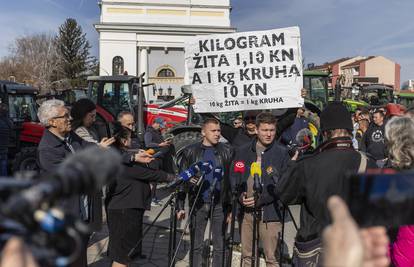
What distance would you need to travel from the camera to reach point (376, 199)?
3.73ft

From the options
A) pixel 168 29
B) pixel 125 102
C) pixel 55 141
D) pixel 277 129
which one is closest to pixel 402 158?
pixel 55 141

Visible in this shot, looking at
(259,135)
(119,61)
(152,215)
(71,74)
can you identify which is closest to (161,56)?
(119,61)

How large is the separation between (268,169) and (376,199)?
320cm

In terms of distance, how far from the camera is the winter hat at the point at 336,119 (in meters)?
3.12

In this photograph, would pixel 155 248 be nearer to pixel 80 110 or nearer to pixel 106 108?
pixel 80 110

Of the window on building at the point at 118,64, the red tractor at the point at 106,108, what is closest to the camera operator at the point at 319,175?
the red tractor at the point at 106,108

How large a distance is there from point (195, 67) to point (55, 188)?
204 inches

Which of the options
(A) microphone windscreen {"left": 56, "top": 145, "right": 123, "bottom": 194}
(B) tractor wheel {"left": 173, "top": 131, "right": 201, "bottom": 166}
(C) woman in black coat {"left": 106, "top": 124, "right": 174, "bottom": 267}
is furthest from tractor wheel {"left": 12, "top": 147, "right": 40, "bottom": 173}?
(A) microphone windscreen {"left": 56, "top": 145, "right": 123, "bottom": 194}

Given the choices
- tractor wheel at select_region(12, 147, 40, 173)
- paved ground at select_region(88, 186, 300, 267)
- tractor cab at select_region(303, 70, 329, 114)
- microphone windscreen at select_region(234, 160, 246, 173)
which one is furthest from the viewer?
tractor cab at select_region(303, 70, 329, 114)

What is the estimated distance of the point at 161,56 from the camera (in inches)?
1469

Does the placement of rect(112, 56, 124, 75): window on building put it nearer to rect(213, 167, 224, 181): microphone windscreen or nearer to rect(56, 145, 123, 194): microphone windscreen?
rect(213, 167, 224, 181): microphone windscreen

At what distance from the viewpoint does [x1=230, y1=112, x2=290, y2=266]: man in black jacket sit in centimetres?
430

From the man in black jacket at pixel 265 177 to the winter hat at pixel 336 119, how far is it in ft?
3.78

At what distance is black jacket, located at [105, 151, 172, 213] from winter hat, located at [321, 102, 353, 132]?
5.91ft
